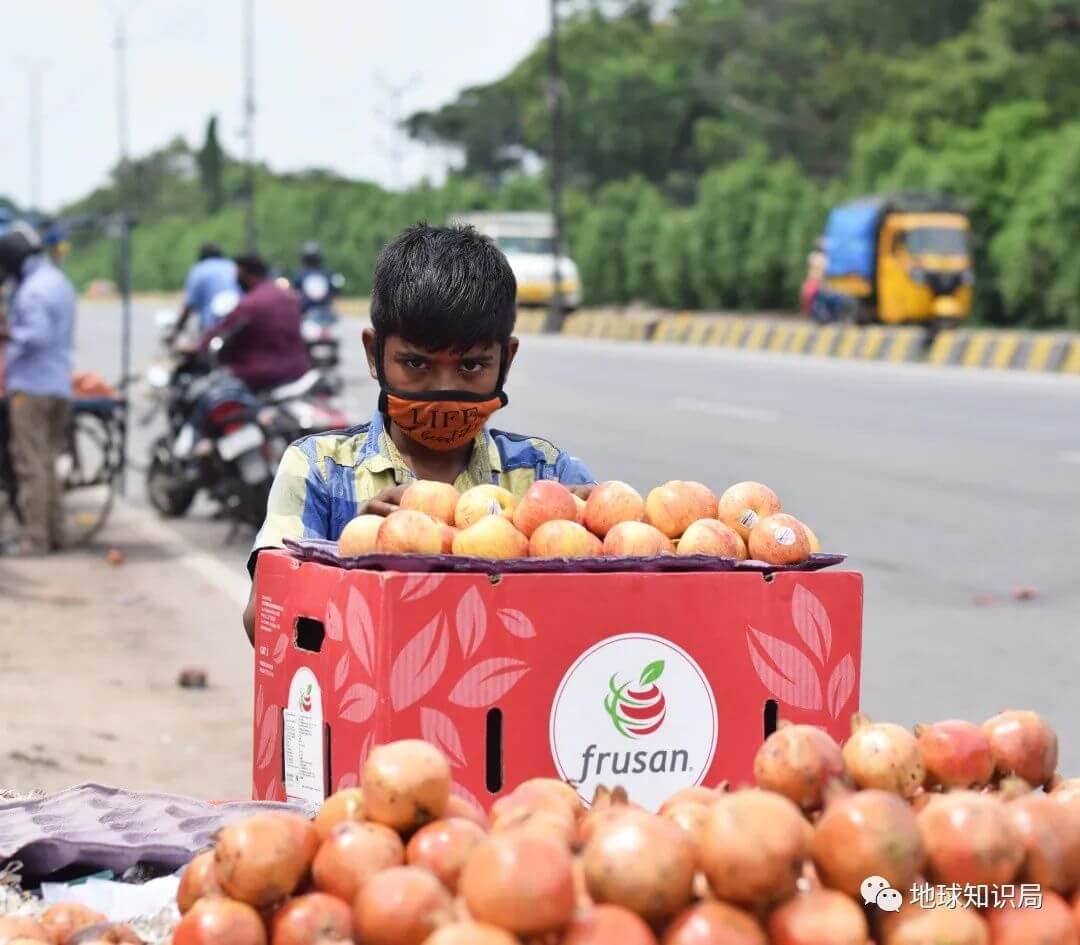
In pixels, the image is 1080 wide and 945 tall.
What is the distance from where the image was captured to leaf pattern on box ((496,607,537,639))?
294 centimetres

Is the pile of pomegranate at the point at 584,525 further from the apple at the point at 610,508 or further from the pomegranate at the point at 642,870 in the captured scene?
the pomegranate at the point at 642,870

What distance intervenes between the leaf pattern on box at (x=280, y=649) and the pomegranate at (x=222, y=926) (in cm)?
97

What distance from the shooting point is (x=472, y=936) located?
200 centimetres

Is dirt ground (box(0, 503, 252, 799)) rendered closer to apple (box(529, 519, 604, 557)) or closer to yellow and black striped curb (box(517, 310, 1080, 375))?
apple (box(529, 519, 604, 557))

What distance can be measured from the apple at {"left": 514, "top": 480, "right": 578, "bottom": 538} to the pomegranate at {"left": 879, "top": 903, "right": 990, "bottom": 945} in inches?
47.1

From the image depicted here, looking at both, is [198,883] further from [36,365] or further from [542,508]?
[36,365]

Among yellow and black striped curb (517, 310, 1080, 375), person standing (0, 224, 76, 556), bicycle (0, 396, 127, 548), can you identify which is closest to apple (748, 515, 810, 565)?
person standing (0, 224, 76, 556)

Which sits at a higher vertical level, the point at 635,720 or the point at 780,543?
the point at 780,543

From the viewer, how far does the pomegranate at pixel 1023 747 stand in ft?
8.57

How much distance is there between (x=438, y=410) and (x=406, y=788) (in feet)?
4.12

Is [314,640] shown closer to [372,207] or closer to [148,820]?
[148,820]

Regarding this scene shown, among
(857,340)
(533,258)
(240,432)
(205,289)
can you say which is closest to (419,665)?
(240,432)

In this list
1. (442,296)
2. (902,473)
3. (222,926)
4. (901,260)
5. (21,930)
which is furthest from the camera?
(901,260)

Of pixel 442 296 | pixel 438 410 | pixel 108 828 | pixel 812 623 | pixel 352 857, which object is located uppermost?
pixel 442 296
